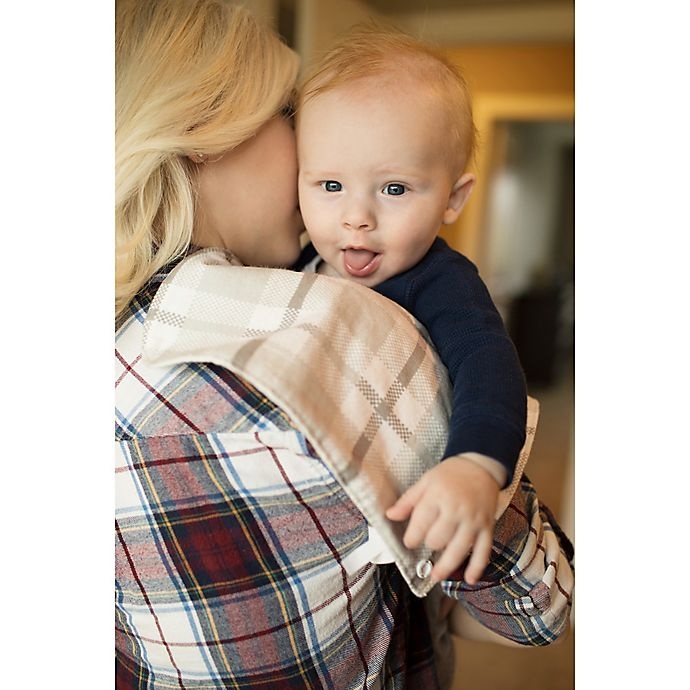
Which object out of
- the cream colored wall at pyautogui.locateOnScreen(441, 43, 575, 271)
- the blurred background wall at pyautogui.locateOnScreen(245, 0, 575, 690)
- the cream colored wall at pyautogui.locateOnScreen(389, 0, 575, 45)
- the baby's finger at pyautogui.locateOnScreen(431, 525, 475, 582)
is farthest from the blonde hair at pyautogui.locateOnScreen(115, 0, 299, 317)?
the cream colored wall at pyautogui.locateOnScreen(441, 43, 575, 271)

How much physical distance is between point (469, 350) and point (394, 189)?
21cm

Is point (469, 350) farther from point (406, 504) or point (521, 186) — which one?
point (521, 186)

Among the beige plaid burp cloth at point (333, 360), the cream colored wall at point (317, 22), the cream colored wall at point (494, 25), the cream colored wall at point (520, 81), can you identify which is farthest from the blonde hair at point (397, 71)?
the cream colored wall at point (520, 81)

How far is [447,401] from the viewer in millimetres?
636

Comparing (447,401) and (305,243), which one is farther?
(305,243)

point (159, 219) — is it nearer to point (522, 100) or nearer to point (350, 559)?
point (350, 559)

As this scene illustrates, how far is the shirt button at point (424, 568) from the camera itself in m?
0.57

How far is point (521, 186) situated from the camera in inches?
285

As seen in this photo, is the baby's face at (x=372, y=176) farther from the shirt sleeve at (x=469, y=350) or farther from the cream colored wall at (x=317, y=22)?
the cream colored wall at (x=317, y=22)

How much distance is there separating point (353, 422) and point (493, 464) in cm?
11

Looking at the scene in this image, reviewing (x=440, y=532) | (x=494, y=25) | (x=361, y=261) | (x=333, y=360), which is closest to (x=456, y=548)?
(x=440, y=532)

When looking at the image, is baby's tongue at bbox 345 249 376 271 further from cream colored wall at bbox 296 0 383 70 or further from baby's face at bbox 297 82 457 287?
cream colored wall at bbox 296 0 383 70

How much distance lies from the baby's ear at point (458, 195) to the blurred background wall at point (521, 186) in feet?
0.59
